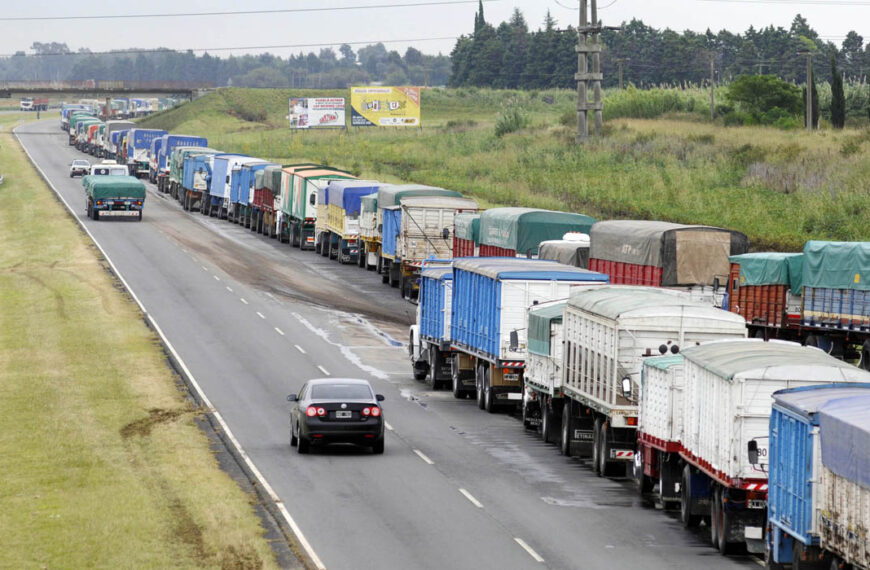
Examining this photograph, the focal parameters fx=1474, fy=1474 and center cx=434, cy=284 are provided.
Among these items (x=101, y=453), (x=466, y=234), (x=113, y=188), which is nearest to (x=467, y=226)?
(x=466, y=234)

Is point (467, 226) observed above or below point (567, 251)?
above

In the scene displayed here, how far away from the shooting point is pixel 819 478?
17.6 meters

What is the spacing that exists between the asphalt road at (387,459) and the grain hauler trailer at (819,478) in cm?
252

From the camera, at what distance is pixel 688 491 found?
2338cm

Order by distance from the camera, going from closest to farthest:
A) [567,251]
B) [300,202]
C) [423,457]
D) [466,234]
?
[423,457], [567,251], [466,234], [300,202]

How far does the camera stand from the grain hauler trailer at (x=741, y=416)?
2077 cm

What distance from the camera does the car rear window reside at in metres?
29.5

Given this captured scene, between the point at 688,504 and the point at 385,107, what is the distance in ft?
394

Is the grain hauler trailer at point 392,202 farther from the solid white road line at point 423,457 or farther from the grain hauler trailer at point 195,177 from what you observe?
the grain hauler trailer at point 195,177

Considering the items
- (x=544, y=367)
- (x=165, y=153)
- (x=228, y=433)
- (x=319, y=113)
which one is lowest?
(x=228, y=433)

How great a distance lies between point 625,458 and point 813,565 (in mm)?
9821

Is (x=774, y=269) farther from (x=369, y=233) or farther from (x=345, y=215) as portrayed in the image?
(x=345, y=215)

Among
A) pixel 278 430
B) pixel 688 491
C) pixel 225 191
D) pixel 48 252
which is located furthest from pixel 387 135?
pixel 688 491

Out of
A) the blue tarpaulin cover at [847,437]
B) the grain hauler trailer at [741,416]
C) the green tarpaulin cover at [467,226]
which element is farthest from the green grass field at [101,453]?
the green tarpaulin cover at [467,226]
